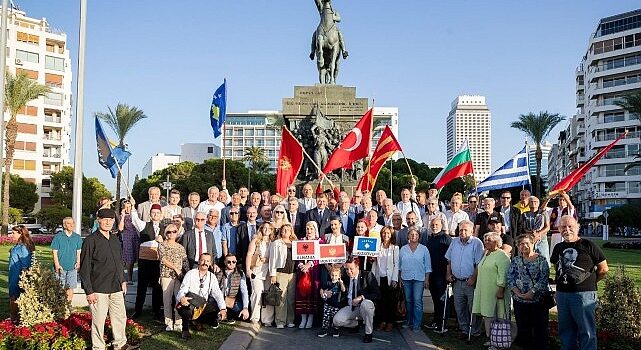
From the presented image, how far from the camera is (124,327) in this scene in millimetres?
8344

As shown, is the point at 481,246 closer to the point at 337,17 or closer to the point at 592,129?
the point at 337,17

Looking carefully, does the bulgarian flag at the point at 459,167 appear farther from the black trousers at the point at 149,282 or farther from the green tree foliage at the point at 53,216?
the green tree foliage at the point at 53,216

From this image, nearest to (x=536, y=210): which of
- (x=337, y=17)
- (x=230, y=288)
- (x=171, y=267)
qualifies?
Answer: (x=230, y=288)

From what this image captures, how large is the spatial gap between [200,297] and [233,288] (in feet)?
3.71

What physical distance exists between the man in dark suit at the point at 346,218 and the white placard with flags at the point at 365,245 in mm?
1522

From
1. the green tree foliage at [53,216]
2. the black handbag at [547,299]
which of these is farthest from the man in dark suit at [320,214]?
the green tree foliage at [53,216]

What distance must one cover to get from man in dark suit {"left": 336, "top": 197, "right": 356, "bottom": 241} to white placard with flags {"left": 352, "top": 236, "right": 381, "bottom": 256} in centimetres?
152

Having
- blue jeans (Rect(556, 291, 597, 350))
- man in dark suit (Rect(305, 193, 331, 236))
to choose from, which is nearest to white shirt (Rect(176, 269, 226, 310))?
man in dark suit (Rect(305, 193, 331, 236))

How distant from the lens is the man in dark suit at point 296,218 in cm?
1184

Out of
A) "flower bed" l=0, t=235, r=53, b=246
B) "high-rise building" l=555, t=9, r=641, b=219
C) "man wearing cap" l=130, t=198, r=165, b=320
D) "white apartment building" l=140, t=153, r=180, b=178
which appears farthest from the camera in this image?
"white apartment building" l=140, t=153, r=180, b=178

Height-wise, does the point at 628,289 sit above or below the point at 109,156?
below

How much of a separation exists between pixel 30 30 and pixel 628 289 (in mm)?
81998

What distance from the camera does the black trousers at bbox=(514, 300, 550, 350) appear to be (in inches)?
322

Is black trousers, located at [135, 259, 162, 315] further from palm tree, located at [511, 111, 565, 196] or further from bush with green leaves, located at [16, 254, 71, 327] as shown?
palm tree, located at [511, 111, 565, 196]
